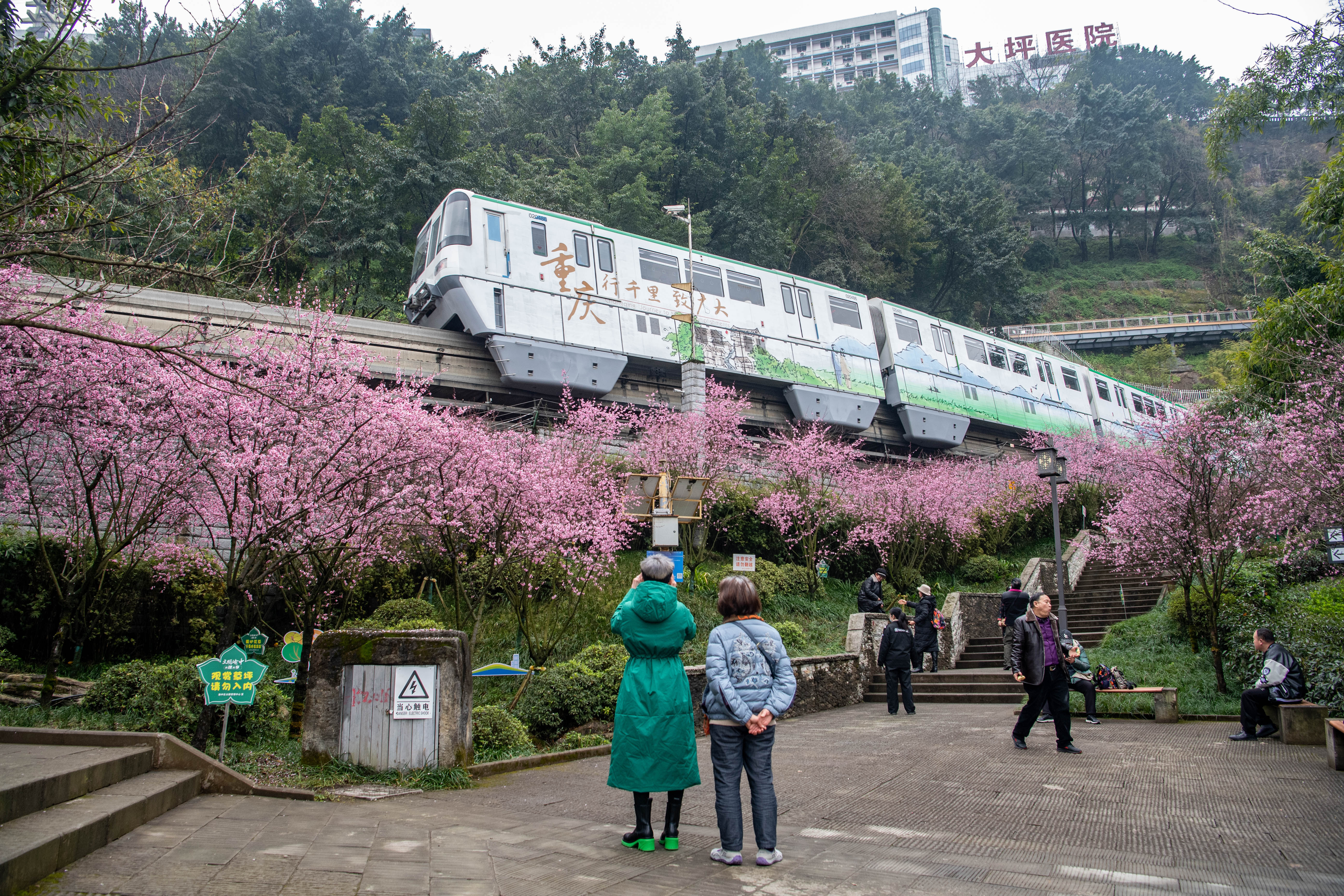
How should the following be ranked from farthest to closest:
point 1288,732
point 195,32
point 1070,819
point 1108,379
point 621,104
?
point 621,104
point 1108,379
point 1288,732
point 195,32
point 1070,819

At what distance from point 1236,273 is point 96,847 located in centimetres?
7477

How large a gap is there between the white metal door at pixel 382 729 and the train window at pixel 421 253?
15788 millimetres

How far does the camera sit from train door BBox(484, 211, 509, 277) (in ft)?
61.3

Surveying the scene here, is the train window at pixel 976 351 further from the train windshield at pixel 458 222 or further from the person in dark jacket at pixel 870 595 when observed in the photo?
the train windshield at pixel 458 222

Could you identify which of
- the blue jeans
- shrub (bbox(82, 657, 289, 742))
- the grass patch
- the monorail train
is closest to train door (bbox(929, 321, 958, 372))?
the monorail train

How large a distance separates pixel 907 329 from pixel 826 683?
747 inches

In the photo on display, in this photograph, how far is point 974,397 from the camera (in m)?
30.5

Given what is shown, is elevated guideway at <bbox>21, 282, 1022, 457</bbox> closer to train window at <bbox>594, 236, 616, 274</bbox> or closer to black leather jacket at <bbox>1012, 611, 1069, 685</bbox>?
train window at <bbox>594, 236, 616, 274</bbox>

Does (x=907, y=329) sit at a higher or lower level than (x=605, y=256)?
higher

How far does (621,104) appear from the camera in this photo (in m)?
43.3

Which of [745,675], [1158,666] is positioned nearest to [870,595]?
[1158,666]

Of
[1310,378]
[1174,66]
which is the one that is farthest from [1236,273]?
[1310,378]

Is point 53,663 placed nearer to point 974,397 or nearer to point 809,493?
point 809,493

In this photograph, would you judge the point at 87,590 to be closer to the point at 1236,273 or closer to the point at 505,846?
the point at 505,846
